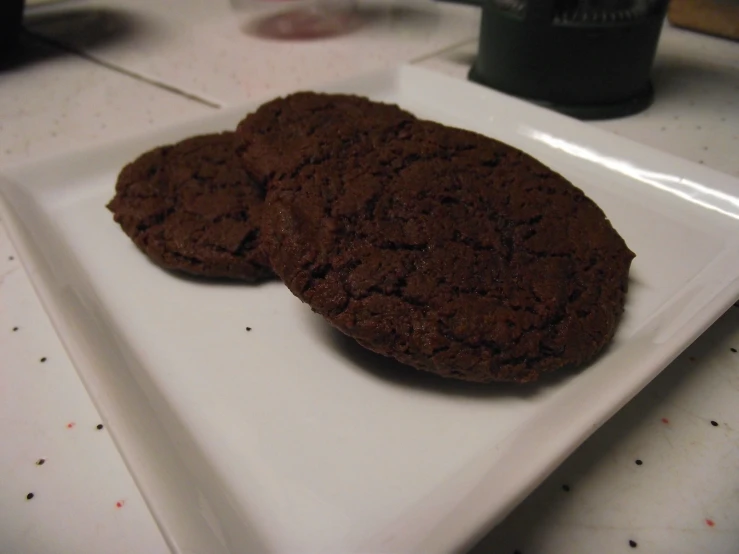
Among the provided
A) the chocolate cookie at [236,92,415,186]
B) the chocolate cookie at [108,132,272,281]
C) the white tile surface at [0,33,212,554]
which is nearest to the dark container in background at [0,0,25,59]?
the white tile surface at [0,33,212,554]

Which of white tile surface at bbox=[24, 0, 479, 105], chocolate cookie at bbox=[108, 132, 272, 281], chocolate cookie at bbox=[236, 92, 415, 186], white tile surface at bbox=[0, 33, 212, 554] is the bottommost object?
white tile surface at bbox=[0, 33, 212, 554]

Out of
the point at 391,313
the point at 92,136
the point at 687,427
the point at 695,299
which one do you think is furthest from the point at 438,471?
the point at 92,136

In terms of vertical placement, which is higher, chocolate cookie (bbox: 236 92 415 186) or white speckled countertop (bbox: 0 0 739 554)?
chocolate cookie (bbox: 236 92 415 186)

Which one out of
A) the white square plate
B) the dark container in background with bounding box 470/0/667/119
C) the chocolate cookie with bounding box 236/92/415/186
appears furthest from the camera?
the dark container in background with bounding box 470/0/667/119

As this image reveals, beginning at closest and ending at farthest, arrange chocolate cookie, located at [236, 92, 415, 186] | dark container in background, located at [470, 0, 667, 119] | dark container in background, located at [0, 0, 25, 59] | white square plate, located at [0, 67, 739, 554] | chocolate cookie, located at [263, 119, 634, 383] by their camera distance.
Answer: white square plate, located at [0, 67, 739, 554]
chocolate cookie, located at [263, 119, 634, 383]
chocolate cookie, located at [236, 92, 415, 186]
dark container in background, located at [470, 0, 667, 119]
dark container in background, located at [0, 0, 25, 59]

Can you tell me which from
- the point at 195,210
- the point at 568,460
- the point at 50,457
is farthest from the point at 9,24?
the point at 568,460

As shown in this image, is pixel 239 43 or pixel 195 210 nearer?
pixel 195 210

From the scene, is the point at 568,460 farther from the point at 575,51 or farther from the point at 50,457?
the point at 575,51

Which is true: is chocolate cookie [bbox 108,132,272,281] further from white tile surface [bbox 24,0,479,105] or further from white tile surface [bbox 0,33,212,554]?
white tile surface [bbox 24,0,479,105]
